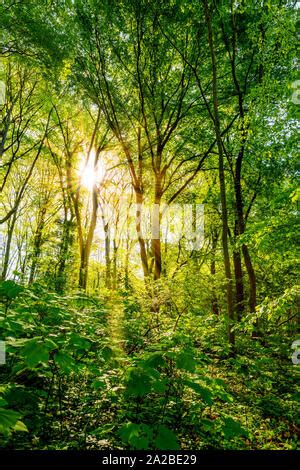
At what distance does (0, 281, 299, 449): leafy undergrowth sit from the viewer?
7.16 feet

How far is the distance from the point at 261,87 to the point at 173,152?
6772 millimetres

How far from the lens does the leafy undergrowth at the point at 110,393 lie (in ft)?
7.16

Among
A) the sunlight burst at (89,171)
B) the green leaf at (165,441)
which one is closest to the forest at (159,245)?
the green leaf at (165,441)

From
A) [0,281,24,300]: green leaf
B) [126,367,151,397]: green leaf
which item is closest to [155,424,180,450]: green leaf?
[126,367,151,397]: green leaf

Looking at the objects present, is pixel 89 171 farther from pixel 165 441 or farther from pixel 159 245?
pixel 165 441

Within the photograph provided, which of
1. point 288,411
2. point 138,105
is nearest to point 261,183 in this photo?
point 138,105

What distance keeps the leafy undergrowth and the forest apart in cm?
3

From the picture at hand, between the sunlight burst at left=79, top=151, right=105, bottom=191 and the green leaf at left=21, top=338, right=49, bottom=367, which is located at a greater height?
the sunlight burst at left=79, top=151, right=105, bottom=191

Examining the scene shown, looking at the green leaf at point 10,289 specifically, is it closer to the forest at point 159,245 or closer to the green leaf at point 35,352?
the forest at point 159,245

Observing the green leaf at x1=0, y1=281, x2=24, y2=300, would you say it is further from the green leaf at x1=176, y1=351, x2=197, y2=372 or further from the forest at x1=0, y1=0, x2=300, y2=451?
the green leaf at x1=176, y1=351, x2=197, y2=372

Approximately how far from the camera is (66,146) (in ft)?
60.8

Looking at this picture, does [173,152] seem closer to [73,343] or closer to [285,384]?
[285,384]

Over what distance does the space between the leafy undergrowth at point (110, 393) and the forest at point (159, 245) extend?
3cm

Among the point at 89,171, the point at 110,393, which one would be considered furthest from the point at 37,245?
the point at 110,393
